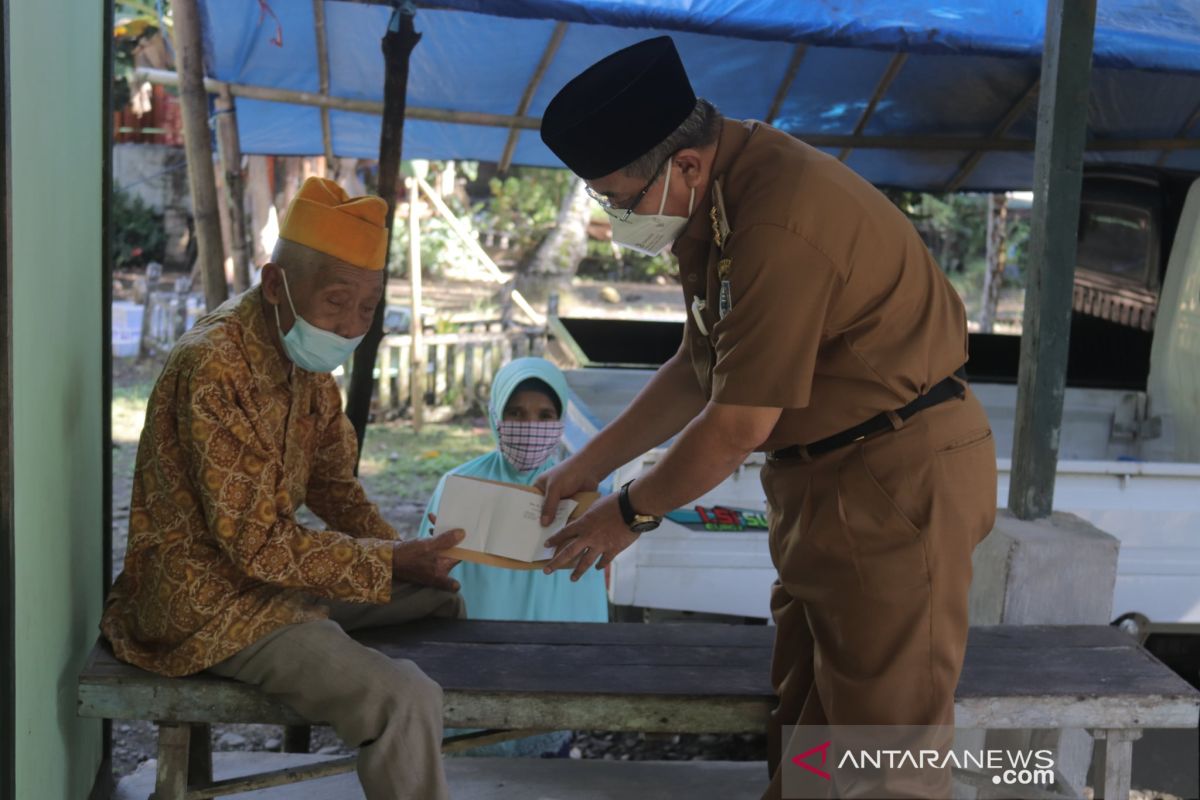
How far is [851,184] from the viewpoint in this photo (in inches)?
89.0

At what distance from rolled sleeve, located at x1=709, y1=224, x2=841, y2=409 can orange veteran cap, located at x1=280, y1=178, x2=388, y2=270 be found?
0.87 meters

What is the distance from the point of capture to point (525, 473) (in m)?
3.84

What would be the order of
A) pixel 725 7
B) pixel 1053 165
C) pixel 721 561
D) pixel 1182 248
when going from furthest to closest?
1. pixel 1182 248
2. pixel 725 7
3. pixel 721 561
4. pixel 1053 165

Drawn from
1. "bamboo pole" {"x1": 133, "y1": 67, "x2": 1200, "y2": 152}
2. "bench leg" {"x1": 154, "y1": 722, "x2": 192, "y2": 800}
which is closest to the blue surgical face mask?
"bench leg" {"x1": 154, "y1": 722, "x2": 192, "y2": 800}

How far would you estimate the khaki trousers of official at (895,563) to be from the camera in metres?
2.28

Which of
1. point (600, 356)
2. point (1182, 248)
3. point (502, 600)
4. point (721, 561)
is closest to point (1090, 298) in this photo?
point (1182, 248)

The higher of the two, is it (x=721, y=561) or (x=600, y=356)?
(x=600, y=356)

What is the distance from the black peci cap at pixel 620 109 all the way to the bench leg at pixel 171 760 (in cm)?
156

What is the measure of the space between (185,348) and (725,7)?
3268 mm

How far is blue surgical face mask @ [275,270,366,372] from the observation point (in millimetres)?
2572

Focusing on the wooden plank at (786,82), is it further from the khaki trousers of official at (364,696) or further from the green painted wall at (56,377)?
the khaki trousers of official at (364,696)

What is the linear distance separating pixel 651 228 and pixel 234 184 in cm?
393

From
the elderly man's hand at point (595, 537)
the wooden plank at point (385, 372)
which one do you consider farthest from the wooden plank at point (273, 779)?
the wooden plank at point (385, 372)

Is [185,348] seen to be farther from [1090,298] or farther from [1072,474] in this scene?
[1090,298]
